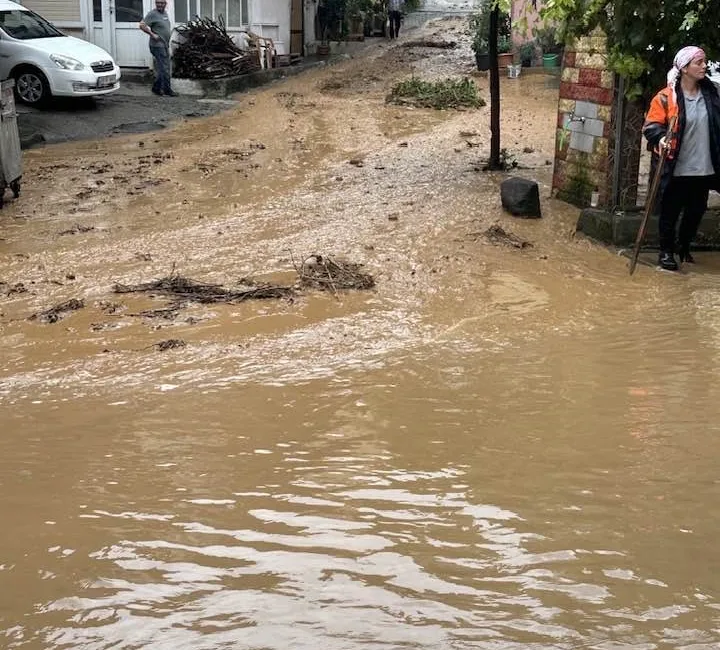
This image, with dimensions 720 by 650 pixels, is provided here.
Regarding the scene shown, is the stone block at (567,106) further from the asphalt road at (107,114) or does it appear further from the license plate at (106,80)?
the license plate at (106,80)

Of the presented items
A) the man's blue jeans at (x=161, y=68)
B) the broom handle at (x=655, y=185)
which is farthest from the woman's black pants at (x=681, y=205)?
the man's blue jeans at (x=161, y=68)

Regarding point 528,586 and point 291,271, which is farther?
point 291,271

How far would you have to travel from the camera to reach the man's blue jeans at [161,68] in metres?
19.0

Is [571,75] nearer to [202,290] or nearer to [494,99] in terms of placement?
[494,99]

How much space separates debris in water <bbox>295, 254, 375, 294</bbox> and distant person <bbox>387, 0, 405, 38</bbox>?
26400 mm

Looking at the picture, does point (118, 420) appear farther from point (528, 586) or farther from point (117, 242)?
point (117, 242)

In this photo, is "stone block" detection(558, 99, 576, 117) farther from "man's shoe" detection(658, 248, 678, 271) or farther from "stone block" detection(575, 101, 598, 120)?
"man's shoe" detection(658, 248, 678, 271)

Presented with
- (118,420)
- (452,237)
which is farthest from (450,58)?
(118,420)

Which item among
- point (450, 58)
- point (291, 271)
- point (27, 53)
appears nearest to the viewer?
point (291, 271)

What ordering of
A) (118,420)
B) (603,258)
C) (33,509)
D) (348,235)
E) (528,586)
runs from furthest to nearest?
(348,235)
(603,258)
(118,420)
(33,509)
(528,586)

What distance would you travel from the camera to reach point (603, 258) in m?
8.20

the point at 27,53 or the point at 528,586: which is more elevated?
the point at 27,53

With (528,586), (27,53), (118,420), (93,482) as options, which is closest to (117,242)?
(118,420)

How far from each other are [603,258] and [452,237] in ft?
4.55
